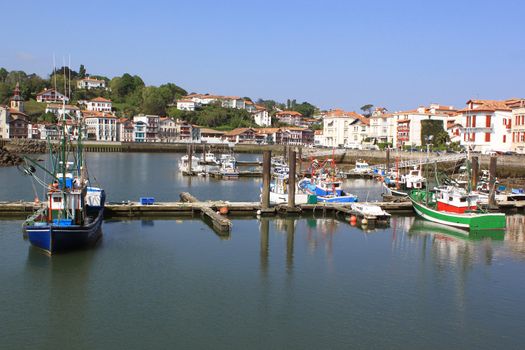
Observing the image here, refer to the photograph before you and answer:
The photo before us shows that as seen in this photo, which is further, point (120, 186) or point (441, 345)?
point (120, 186)

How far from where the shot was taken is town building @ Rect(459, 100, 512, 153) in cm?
7581

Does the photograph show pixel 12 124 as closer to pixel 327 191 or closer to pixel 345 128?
pixel 345 128

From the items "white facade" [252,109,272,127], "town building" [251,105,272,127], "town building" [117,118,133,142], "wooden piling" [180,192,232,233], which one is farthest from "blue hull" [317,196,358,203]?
"white facade" [252,109,272,127]

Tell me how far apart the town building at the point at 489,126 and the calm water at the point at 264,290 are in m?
46.0

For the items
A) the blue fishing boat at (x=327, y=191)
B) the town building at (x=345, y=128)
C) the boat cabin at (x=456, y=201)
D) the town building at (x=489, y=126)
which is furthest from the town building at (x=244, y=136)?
the boat cabin at (x=456, y=201)

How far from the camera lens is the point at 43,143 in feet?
402

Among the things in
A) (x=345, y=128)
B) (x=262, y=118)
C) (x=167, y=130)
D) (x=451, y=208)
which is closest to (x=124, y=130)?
(x=167, y=130)

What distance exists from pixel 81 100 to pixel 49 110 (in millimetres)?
21422

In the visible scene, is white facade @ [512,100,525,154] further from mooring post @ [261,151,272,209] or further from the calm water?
mooring post @ [261,151,272,209]

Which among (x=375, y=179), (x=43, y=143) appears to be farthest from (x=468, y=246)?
(x=43, y=143)

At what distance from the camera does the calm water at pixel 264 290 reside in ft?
57.7

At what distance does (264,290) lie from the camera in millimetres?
21812

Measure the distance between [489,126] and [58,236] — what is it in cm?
6545

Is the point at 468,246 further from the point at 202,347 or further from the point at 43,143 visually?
the point at 43,143
